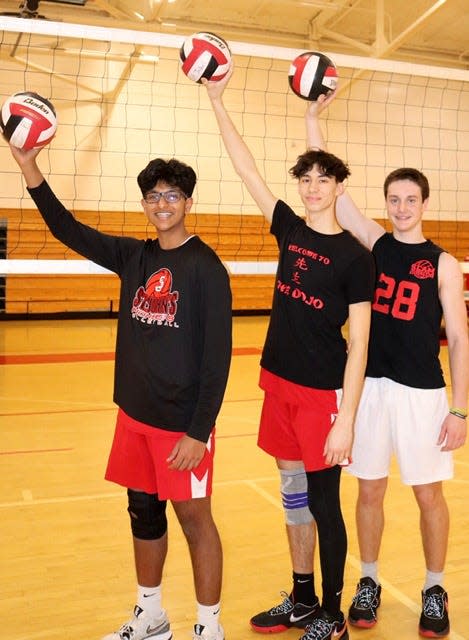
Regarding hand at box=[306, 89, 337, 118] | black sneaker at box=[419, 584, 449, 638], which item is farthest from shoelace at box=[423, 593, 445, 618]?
hand at box=[306, 89, 337, 118]

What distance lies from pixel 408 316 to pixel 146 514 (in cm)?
130

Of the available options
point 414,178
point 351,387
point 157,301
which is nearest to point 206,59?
point 414,178

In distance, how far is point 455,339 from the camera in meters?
2.89

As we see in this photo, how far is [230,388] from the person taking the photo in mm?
7926

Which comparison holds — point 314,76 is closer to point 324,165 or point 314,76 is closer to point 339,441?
point 324,165

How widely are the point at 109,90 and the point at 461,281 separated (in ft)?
38.9

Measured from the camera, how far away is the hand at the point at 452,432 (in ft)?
9.41

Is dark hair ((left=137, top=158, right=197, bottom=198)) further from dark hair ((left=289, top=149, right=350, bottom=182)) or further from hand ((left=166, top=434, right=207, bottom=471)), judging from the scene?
hand ((left=166, top=434, right=207, bottom=471))

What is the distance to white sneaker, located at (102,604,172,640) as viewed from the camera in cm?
275

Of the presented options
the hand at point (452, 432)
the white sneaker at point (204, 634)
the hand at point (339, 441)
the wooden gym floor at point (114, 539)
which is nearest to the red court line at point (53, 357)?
the wooden gym floor at point (114, 539)

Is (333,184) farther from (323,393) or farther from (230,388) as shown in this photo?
(230,388)

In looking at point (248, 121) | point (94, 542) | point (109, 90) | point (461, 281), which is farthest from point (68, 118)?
point (461, 281)

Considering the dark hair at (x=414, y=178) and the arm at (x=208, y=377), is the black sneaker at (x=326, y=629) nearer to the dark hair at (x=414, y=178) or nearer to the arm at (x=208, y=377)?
the arm at (x=208, y=377)

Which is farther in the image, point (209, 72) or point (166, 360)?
point (209, 72)
